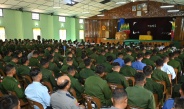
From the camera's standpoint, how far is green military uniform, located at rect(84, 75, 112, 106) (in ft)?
12.3

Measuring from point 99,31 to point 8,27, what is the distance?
1208 cm

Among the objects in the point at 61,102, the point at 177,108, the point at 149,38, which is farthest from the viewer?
the point at 149,38

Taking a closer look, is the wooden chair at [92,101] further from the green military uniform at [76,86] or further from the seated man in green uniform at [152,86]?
the seated man in green uniform at [152,86]

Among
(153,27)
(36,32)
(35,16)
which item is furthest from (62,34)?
(153,27)

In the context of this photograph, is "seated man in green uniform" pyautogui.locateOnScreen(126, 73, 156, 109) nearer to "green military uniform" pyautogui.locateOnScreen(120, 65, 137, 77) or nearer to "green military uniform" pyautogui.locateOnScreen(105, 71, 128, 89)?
"green military uniform" pyautogui.locateOnScreen(105, 71, 128, 89)

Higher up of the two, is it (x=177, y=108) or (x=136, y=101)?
(x=177, y=108)

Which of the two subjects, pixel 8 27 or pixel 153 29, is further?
pixel 153 29

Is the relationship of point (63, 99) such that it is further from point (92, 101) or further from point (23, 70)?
point (23, 70)

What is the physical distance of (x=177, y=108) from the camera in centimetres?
206

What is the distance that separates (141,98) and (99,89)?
927 mm

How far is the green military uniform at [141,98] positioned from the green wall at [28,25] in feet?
52.2

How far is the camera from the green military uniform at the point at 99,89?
12.3ft

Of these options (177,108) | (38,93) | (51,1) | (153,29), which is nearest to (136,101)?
(177,108)

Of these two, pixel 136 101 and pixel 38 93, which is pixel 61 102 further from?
pixel 136 101
